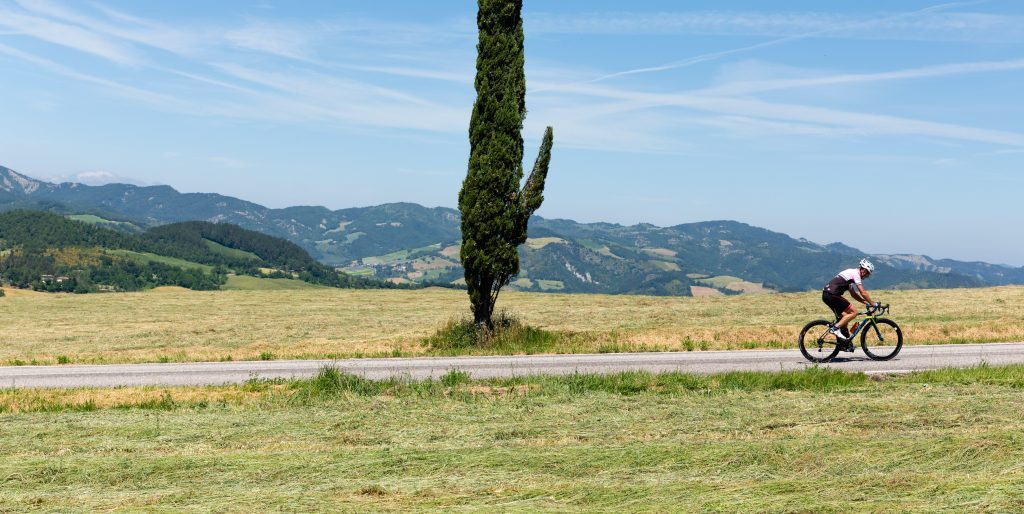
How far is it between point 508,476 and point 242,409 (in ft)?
23.3

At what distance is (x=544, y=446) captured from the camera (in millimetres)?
9164

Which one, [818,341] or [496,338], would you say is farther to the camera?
[496,338]

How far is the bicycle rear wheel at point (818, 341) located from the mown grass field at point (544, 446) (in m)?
3.66

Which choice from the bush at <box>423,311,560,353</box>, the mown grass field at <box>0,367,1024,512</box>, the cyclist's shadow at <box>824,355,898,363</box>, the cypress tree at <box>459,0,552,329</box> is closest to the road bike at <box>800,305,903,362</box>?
the cyclist's shadow at <box>824,355,898,363</box>

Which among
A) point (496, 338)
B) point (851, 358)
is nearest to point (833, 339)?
point (851, 358)

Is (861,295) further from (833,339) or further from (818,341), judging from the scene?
(818,341)

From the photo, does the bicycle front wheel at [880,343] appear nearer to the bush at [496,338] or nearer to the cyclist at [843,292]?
the cyclist at [843,292]

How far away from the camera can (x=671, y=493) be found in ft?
21.6

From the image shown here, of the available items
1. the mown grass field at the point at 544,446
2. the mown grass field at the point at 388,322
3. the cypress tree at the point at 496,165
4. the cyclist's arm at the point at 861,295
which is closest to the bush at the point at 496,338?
the mown grass field at the point at 388,322

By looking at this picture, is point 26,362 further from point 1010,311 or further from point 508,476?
point 1010,311

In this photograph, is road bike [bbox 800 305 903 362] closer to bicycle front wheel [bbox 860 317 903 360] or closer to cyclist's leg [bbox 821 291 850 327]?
bicycle front wheel [bbox 860 317 903 360]

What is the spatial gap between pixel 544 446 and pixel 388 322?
3630cm

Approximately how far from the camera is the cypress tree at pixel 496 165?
2472 centimetres

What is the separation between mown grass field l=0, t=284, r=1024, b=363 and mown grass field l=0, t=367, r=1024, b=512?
882 centimetres
